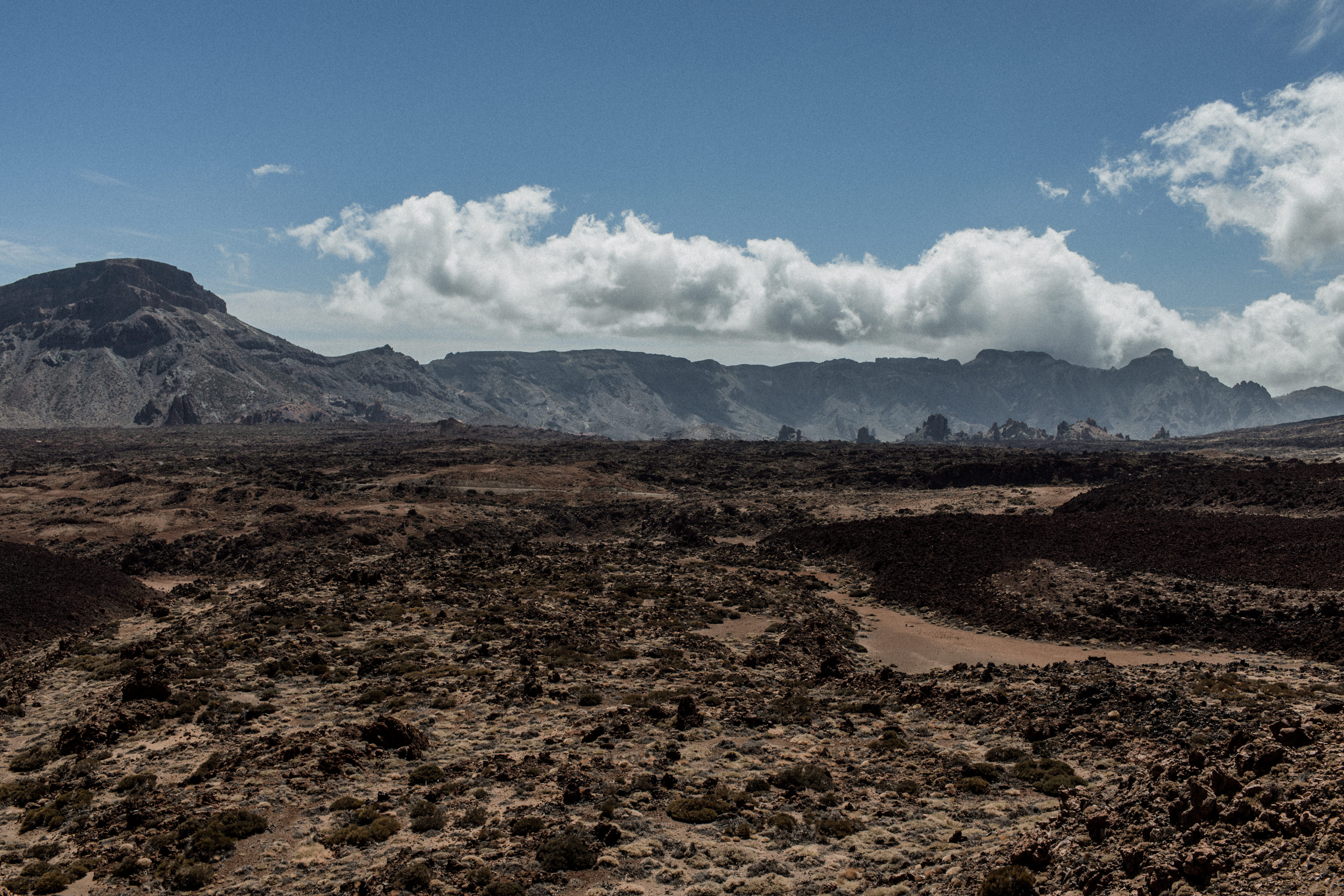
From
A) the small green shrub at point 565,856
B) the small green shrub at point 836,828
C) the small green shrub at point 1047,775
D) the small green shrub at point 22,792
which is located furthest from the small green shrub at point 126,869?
the small green shrub at point 1047,775

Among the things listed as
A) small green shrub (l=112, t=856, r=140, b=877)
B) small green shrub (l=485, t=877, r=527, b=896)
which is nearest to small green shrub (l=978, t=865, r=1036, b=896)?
small green shrub (l=485, t=877, r=527, b=896)

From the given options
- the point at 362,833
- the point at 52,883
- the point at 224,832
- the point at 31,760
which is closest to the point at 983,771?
the point at 362,833

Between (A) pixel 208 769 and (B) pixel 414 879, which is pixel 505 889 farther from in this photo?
(A) pixel 208 769

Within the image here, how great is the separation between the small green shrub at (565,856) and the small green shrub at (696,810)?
2.84 metres

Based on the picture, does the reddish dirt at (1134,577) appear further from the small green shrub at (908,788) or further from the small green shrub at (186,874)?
the small green shrub at (186,874)

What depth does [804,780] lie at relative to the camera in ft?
68.5

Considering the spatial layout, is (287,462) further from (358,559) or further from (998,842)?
(998,842)

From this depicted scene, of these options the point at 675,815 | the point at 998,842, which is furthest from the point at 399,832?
the point at 998,842

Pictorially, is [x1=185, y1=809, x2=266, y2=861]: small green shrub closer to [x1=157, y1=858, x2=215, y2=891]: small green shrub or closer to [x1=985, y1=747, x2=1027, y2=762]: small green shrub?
[x1=157, y1=858, x2=215, y2=891]: small green shrub

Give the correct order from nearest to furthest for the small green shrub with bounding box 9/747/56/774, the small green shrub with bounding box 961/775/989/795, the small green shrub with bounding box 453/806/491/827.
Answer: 1. the small green shrub with bounding box 453/806/491/827
2. the small green shrub with bounding box 961/775/989/795
3. the small green shrub with bounding box 9/747/56/774

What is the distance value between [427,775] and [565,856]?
21.1ft

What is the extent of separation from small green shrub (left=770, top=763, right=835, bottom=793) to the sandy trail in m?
15.7

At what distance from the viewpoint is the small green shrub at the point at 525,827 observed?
18000 mm

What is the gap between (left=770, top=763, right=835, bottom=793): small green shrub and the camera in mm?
20609
